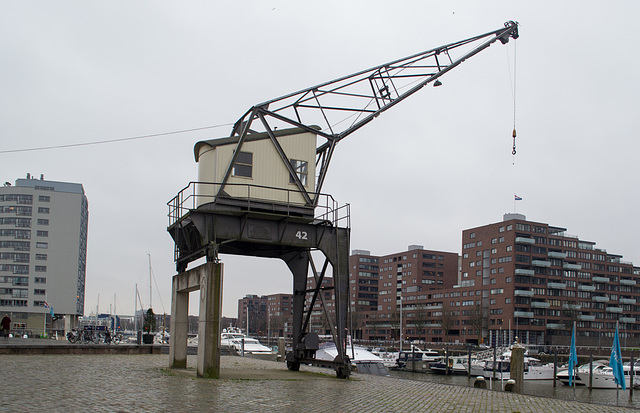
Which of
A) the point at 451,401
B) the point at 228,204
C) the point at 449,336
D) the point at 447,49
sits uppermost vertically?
the point at 447,49

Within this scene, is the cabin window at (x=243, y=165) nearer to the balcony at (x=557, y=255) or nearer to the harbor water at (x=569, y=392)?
the harbor water at (x=569, y=392)

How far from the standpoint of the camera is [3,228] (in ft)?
453

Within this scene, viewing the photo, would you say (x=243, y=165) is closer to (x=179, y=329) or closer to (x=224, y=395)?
(x=179, y=329)

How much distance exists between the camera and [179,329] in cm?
2883

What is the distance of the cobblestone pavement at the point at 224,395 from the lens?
14.8 metres

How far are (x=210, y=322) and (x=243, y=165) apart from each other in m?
7.19

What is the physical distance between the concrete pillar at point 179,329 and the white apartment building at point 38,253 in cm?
12044

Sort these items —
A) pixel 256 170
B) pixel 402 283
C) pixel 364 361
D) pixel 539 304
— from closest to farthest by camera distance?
pixel 256 170, pixel 364 361, pixel 539 304, pixel 402 283

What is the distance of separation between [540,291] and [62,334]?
100042 mm

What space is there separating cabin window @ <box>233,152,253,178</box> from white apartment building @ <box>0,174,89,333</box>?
124840 millimetres

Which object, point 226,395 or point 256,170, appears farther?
point 256,170

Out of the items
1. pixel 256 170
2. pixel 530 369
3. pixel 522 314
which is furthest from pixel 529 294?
pixel 256 170

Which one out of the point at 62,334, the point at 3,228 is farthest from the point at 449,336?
the point at 3,228

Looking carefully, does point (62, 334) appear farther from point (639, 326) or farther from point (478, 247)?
point (639, 326)
